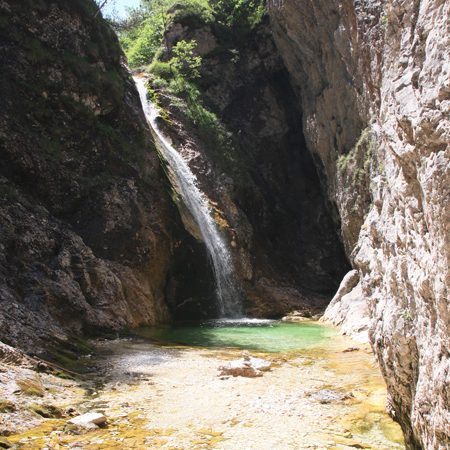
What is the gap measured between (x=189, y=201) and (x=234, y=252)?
11.0 ft

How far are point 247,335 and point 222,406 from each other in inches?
320

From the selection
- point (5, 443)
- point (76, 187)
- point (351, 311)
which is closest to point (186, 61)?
point (76, 187)

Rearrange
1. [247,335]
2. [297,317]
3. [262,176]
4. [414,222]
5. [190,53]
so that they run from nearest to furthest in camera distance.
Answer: [414,222] < [247,335] < [297,317] < [262,176] < [190,53]

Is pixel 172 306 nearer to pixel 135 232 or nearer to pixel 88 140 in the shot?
pixel 135 232

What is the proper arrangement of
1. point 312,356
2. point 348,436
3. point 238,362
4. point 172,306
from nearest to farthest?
point 348,436 → point 238,362 → point 312,356 → point 172,306

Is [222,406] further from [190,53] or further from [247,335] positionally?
[190,53]

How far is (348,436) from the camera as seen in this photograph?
6.02 meters

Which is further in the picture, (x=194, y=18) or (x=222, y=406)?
(x=194, y=18)

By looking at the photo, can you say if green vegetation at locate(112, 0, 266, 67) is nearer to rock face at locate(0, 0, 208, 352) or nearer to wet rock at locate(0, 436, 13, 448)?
rock face at locate(0, 0, 208, 352)

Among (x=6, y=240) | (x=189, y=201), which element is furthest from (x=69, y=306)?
(x=189, y=201)

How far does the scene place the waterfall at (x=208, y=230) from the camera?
2128cm

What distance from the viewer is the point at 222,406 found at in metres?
7.16

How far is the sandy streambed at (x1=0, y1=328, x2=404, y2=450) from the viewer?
19.0ft

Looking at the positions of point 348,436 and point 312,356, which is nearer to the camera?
point 348,436
